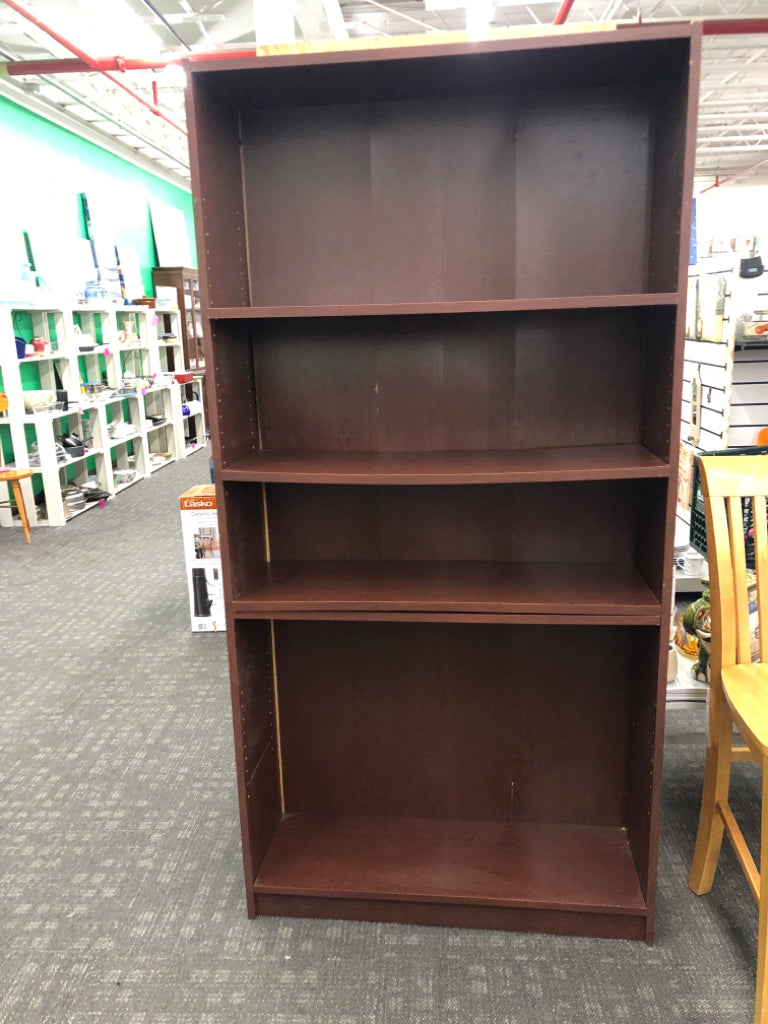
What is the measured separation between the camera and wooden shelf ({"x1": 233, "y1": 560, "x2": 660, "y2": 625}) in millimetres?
1573

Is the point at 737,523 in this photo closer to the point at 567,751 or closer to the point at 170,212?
the point at 567,751

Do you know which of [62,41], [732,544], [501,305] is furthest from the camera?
[62,41]

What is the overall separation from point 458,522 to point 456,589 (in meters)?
0.24

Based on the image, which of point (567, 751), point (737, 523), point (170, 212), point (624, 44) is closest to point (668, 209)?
point (624, 44)

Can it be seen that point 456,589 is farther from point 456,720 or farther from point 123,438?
point 123,438

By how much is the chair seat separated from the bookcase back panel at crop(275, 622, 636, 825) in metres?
0.29

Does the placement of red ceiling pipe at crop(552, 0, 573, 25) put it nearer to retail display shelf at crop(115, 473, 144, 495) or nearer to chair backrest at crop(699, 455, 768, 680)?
chair backrest at crop(699, 455, 768, 680)

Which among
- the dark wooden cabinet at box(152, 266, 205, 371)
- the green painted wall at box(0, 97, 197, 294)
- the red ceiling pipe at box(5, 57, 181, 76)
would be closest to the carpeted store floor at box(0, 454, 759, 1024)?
the red ceiling pipe at box(5, 57, 181, 76)

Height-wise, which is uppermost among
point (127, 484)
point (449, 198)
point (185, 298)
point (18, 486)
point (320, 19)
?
point (320, 19)

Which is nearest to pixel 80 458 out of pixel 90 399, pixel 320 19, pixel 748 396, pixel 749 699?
pixel 90 399

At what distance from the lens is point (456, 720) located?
6.57 ft

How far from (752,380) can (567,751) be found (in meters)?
2.33

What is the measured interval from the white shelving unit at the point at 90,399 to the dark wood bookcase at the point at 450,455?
14.2ft

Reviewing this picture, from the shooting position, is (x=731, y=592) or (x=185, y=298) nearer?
(x=731, y=592)
